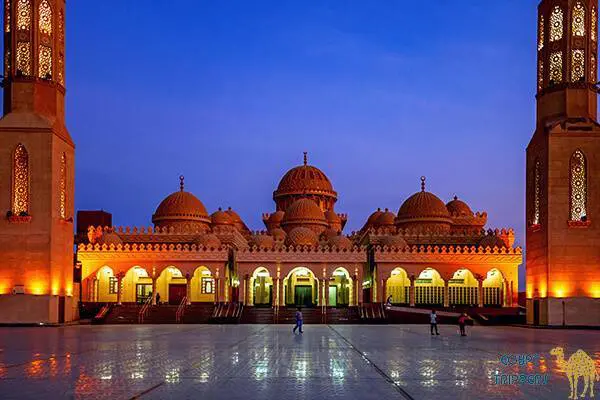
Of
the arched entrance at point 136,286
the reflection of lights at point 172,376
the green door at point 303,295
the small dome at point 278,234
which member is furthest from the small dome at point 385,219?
the reflection of lights at point 172,376

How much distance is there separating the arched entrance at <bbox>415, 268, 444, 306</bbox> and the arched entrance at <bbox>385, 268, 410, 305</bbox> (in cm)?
66

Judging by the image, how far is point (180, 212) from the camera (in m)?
50.2

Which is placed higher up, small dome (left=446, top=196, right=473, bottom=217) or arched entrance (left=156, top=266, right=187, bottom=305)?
small dome (left=446, top=196, right=473, bottom=217)

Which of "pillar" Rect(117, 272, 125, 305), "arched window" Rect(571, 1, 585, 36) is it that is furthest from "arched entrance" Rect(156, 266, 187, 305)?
"arched window" Rect(571, 1, 585, 36)

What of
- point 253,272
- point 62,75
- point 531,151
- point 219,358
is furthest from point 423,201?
point 219,358

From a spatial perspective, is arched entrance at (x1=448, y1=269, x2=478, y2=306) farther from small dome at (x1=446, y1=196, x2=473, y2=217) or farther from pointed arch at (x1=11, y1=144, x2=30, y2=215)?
pointed arch at (x1=11, y1=144, x2=30, y2=215)

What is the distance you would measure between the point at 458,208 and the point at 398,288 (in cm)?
1291

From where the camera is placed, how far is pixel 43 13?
107 feet

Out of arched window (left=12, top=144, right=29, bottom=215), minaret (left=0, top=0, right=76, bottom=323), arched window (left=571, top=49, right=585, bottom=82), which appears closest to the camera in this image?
minaret (left=0, top=0, right=76, bottom=323)

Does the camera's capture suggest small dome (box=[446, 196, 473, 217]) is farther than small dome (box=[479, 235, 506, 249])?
Yes

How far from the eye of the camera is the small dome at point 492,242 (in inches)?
1727

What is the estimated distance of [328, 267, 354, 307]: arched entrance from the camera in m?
45.2

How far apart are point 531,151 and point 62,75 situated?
70.2 feet

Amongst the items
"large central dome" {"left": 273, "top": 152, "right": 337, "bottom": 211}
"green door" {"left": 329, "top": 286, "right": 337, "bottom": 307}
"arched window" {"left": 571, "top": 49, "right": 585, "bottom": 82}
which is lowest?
"green door" {"left": 329, "top": 286, "right": 337, "bottom": 307}
